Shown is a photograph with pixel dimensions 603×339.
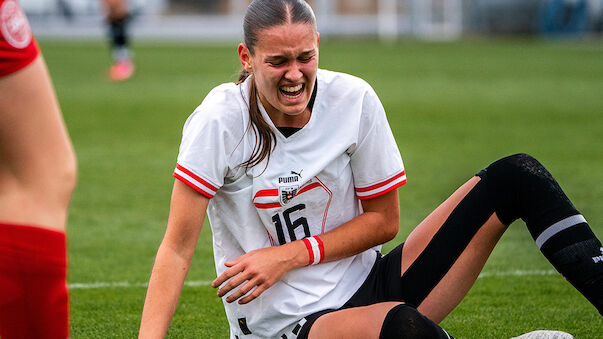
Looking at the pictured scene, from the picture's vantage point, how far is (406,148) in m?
9.85

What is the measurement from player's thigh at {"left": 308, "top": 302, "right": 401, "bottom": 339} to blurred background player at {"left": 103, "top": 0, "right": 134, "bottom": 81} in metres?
14.1

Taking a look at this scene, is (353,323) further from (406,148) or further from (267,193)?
(406,148)

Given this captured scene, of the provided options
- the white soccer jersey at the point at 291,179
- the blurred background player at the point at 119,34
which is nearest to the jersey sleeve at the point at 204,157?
the white soccer jersey at the point at 291,179

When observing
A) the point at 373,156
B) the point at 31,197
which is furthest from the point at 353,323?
the point at 31,197

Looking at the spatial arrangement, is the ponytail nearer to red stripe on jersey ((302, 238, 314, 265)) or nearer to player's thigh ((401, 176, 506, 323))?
red stripe on jersey ((302, 238, 314, 265))

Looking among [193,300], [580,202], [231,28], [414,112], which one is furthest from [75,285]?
[231,28]

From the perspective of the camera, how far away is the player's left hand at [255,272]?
9.59ft

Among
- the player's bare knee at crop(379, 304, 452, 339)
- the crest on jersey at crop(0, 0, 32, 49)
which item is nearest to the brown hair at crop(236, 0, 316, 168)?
the player's bare knee at crop(379, 304, 452, 339)

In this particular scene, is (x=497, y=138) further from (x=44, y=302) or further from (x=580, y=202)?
(x=44, y=302)

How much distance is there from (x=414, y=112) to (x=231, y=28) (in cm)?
2096

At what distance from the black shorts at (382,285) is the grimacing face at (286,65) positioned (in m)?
0.66

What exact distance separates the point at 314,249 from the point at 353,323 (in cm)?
31

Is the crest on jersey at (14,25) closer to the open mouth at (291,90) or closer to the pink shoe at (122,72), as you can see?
the open mouth at (291,90)

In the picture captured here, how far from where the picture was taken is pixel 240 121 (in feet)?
10.0
